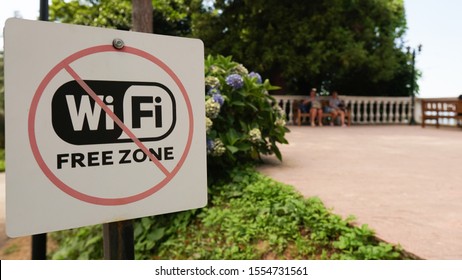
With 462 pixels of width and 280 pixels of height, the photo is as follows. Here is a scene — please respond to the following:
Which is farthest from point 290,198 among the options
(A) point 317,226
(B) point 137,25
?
(B) point 137,25

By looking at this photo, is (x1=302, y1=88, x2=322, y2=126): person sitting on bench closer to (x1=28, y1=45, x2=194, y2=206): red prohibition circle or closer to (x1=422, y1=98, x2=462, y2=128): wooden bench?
(x1=422, y1=98, x2=462, y2=128): wooden bench

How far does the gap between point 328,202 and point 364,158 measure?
2.43 meters

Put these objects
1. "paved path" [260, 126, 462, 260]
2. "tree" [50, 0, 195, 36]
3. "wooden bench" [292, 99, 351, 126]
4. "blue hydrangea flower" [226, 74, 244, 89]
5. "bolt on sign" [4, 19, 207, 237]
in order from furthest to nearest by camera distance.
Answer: "tree" [50, 0, 195, 36] → "wooden bench" [292, 99, 351, 126] → "blue hydrangea flower" [226, 74, 244, 89] → "paved path" [260, 126, 462, 260] → "bolt on sign" [4, 19, 207, 237]

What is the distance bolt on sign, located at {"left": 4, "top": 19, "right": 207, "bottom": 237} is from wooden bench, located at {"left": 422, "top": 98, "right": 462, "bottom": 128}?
33.5 feet

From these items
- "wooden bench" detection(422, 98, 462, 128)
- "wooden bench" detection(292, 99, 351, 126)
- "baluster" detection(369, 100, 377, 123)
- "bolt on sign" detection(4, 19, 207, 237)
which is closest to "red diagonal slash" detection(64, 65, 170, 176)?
"bolt on sign" detection(4, 19, 207, 237)

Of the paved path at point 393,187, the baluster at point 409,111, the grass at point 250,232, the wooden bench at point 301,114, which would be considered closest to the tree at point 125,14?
the wooden bench at point 301,114

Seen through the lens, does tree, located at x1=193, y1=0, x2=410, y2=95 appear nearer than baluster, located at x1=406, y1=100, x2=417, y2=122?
Yes

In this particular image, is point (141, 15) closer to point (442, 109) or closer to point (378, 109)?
point (442, 109)

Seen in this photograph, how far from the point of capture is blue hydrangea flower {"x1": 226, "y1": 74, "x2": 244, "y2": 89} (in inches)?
152

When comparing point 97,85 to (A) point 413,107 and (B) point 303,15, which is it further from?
(A) point 413,107

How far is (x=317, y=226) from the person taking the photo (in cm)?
236

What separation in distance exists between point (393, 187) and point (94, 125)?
9.45 feet

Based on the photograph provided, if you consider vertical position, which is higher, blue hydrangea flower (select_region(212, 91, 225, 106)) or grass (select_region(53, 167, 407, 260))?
blue hydrangea flower (select_region(212, 91, 225, 106))

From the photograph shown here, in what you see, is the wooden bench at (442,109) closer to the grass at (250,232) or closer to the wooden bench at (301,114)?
the wooden bench at (301,114)
